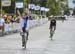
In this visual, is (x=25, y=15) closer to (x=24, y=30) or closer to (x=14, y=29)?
(x=24, y=30)

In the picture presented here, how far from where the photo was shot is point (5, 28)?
100 feet

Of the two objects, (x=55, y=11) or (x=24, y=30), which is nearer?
(x=24, y=30)

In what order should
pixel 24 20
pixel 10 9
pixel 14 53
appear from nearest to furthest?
pixel 14 53
pixel 24 20
pixel 10 9

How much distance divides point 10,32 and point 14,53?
53.6 ft

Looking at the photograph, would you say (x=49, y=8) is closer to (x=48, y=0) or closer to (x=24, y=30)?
(x=48, y=0)

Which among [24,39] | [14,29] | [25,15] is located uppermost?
[25,15]

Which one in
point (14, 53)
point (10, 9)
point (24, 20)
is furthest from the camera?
point (10, 9)

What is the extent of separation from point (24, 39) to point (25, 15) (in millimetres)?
1225

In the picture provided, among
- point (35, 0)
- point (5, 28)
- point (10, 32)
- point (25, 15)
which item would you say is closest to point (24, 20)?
point (25, 15)

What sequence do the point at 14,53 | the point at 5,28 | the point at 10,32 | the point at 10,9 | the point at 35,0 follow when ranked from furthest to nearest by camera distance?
the point at 35,0 → the point at 10,9 → the point at 10,32 → the point at 5,28 → the point at 14,53

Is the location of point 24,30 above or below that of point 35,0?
above

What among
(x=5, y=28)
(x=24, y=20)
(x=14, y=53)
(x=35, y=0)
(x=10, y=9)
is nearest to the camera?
(x=14, y=53)

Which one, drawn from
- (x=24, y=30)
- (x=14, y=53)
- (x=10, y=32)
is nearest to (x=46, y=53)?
(x=14, y=53)

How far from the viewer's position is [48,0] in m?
111
